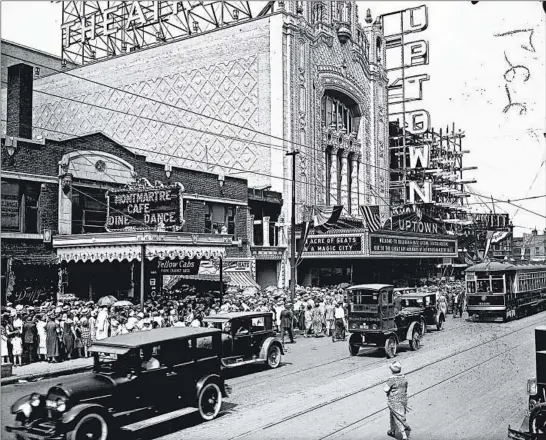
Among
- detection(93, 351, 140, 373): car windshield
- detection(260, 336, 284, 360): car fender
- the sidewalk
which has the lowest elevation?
the sidewalk

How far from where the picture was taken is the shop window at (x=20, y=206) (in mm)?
23234

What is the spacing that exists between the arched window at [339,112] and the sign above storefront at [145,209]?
23.1 metres

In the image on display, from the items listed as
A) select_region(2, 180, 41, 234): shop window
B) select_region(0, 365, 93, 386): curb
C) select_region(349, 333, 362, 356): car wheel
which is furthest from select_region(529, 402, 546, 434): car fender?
select_region(2, 180, 41, 234): shop window

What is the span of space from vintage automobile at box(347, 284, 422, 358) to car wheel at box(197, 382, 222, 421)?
26.3 feet

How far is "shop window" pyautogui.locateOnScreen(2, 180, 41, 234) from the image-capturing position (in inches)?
915

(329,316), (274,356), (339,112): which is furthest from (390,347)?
(339,112)

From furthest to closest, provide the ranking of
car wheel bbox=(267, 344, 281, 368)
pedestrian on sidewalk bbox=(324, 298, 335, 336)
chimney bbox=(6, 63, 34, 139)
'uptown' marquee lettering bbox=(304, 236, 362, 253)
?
'uptown' marquee lettering bbox=(304, 236, 362, 253), chimney bbox=(6, 63, 34, 139), pedestrian on sidewalk bbox=(324, 298, 335, 336), car wheel bbox=(267, 344, 281, 368)

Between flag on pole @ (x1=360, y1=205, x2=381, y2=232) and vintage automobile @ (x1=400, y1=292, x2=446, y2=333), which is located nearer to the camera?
vintage automobile @ (x1=400, y1=292, x2=446, y2=333)

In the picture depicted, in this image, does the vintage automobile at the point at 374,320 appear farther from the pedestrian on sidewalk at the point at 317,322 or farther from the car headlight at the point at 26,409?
the car headlight at the point at 26,409

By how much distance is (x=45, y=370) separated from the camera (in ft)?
54.4

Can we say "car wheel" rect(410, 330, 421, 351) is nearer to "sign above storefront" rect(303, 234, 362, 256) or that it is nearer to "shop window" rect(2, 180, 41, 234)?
"shop window" rect(2, 180, 41, 234)

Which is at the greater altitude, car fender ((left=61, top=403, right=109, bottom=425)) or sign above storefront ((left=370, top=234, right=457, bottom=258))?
sign above storefront ((left=370, top=234, right=457, bottom=258))

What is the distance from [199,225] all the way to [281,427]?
22.5 meters

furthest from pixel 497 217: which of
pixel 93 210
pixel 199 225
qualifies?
pixel 93 210
